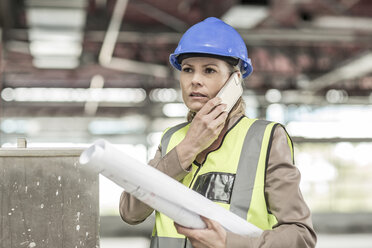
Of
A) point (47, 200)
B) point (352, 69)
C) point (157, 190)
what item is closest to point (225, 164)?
point (157, 190)

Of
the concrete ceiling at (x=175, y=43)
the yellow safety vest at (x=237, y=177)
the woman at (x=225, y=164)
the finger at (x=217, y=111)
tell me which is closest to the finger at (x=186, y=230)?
the woman at (x=225, y=164)

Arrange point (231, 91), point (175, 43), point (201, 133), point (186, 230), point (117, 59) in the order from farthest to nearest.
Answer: point (117, 59)
point (175, 43)
point (231, 91)
point (201, 133)
point (186, 230)

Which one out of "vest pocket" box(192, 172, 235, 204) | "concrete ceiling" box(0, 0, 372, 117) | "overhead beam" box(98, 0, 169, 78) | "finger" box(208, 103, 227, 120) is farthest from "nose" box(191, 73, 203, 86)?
"overhead beam" box(98, 0, 169, 78)

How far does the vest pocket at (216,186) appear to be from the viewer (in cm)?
140

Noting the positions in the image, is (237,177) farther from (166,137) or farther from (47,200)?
(47,200)

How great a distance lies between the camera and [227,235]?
4.19 feet

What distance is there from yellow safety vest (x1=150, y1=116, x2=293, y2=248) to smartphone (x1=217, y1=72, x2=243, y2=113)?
2.9 inches

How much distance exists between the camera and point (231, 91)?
150cm

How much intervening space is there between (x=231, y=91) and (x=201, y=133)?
180mm

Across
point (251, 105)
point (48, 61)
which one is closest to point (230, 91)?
point (48, 61)

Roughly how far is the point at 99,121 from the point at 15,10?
23.5ft

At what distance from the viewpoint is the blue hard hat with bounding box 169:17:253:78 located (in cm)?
152

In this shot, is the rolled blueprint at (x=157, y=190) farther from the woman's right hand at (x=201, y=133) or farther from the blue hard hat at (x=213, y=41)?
the blue hard hat at (x=213, y=41)

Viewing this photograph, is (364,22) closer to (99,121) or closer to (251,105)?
(251,105)
